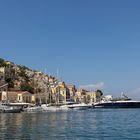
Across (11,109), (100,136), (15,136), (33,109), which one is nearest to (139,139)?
(100,136)

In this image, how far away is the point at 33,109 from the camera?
191m

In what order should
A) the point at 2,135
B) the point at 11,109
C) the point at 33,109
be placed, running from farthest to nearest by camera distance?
the point at 33,109
the point at 11,109
the point at 2,135

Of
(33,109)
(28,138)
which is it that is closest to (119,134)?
(28,138)

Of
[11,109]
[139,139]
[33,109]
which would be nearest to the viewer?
[139,139]

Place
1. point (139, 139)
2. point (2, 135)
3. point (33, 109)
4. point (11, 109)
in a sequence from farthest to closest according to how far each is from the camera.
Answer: point (33, 109)
point (11, 109)
point (2, 135)
point (139, 139)

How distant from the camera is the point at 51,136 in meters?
55.4

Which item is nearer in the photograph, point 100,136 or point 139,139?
point 139,139

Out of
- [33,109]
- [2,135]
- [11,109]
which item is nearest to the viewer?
[2,135]

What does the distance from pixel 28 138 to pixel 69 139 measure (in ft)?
16.0

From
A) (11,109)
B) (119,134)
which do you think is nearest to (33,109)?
(11,109)

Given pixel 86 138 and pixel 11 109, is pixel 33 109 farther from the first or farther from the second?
pixel 86 138

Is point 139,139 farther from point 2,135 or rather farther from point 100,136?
point 2,135

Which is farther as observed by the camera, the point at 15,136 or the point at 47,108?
the point at 47,108

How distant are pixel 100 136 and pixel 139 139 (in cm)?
611
